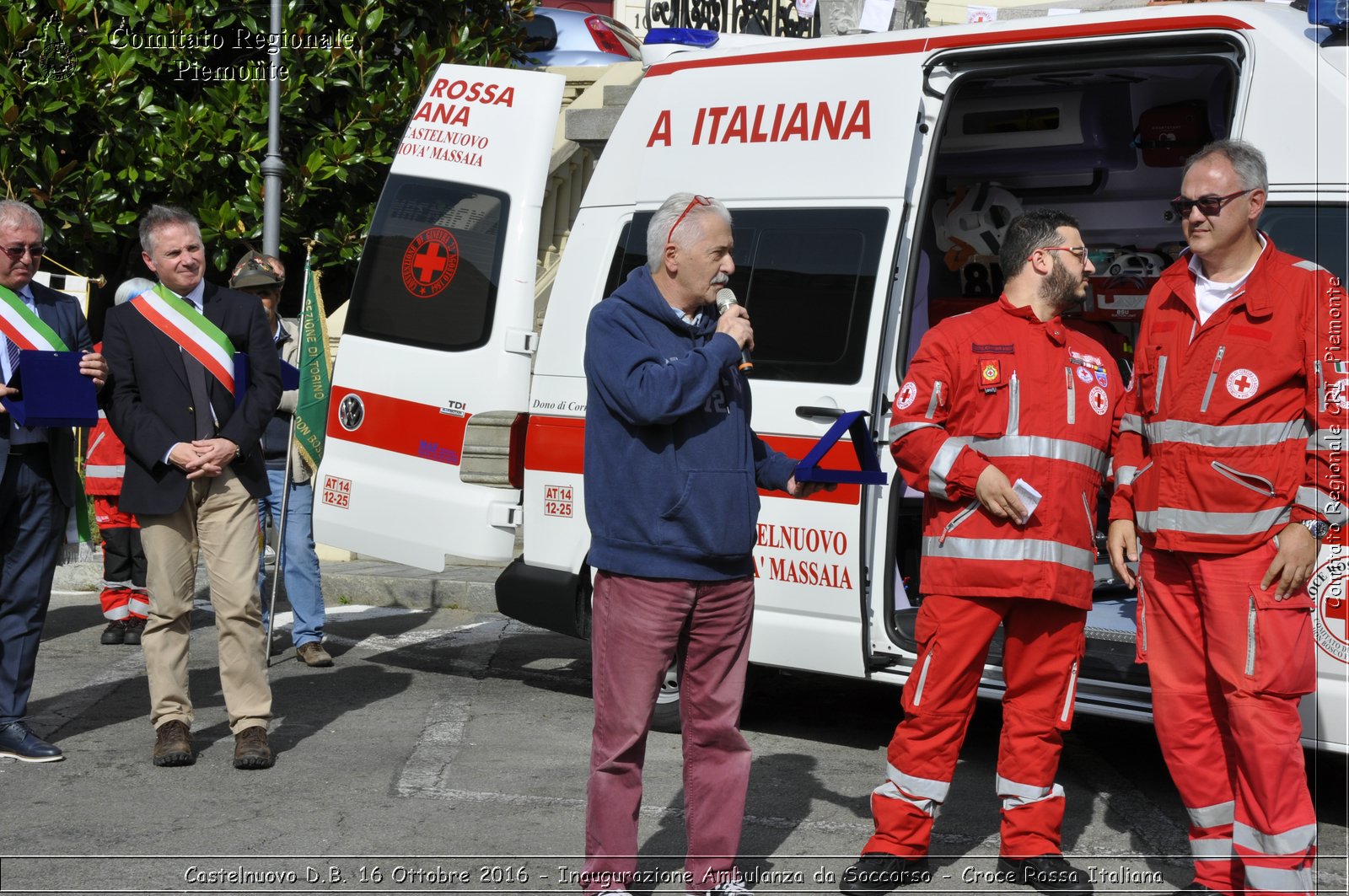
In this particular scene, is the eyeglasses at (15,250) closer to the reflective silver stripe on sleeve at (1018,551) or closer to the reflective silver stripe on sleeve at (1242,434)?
the reflective silver stripe on sleeve at (1018,551)

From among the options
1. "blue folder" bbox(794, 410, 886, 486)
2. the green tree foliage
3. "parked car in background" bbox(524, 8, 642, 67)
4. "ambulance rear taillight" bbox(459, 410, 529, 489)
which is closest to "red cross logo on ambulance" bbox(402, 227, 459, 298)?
"ambulance rear taillight" bbox(459, 410, 529, 489)

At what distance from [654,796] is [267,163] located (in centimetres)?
736

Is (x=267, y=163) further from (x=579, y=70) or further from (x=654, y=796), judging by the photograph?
(x=654, y=796)

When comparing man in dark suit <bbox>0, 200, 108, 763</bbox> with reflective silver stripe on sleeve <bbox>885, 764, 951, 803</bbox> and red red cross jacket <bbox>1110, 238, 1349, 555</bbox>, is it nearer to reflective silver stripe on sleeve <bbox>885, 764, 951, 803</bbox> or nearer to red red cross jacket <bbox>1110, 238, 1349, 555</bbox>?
reflective silver stripe on sleeve <bbox>885, 764, 951, 803</bbox>

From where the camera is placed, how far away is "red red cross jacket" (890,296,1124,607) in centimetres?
440

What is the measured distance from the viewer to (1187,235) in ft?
13.9

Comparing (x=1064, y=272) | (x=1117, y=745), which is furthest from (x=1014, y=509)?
(x=1117, y=745)

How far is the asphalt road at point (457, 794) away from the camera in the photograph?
176 inches

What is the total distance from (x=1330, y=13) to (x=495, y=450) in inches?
141

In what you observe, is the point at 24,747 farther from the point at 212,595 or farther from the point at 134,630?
the point at 134,630

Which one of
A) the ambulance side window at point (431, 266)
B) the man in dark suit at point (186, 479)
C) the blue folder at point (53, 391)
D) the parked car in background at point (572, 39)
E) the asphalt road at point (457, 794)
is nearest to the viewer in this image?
the asphalt road at point (457, 794)

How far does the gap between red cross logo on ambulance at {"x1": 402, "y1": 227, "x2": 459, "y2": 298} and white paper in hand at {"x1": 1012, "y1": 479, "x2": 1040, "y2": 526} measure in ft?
10.7

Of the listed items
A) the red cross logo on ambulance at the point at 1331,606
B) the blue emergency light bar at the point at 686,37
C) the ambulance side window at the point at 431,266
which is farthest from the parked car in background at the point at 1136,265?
the red cross logo on ambulance at the point at 1331,606

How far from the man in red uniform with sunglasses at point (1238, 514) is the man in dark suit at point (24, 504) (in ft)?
11.8
